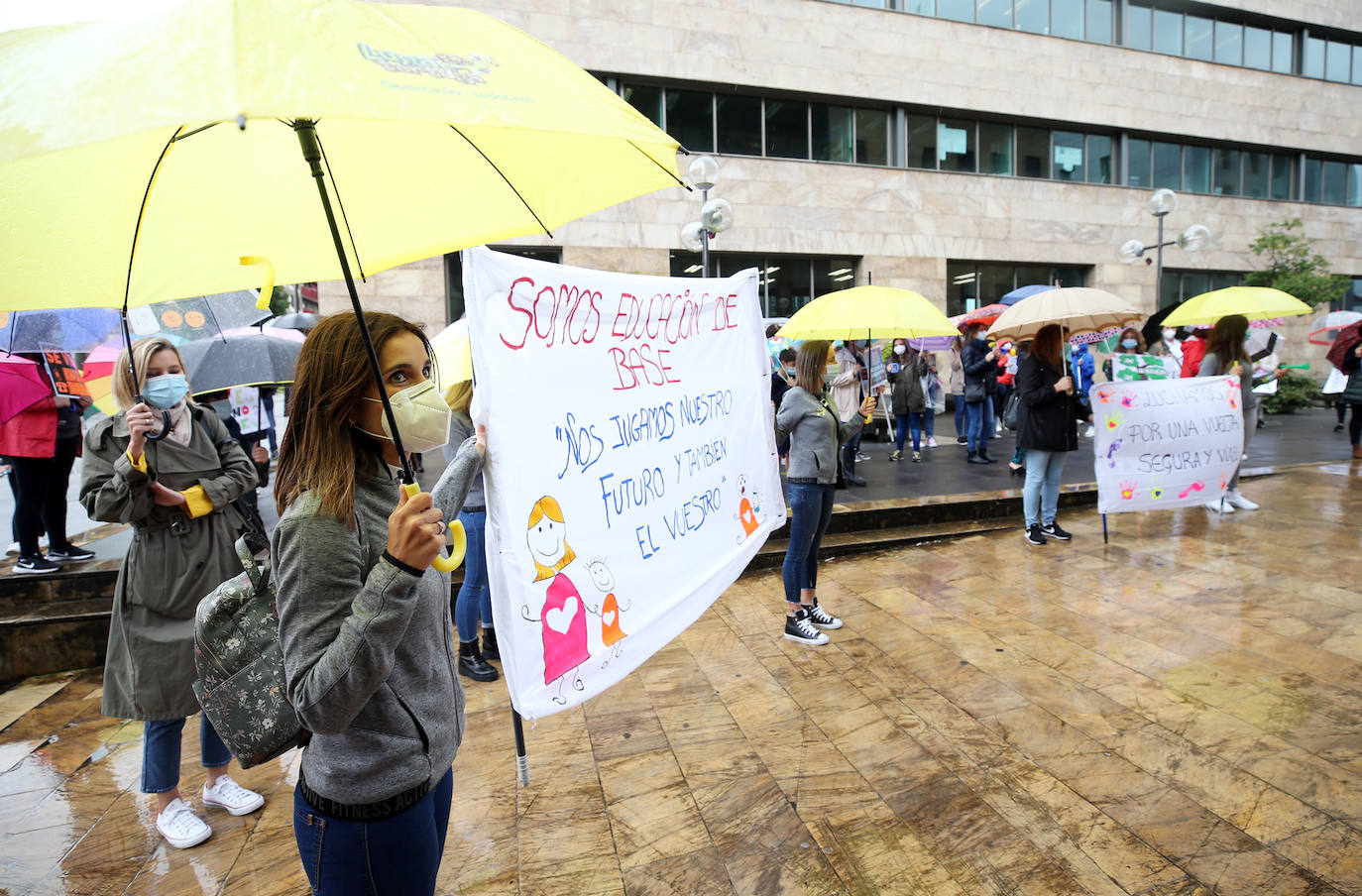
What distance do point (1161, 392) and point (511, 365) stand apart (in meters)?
6.40

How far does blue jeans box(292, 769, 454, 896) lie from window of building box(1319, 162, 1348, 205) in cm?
3374

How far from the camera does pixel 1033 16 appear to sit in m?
20.5

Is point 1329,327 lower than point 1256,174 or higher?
lower

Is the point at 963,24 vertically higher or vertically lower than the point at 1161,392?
higher

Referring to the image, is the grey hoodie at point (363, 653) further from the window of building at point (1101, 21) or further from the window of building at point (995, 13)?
the window of building at point (1101, 21)

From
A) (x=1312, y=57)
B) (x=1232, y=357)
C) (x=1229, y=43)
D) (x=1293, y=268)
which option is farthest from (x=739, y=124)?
(x=1312, y=57)

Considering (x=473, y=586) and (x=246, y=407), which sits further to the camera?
(x=246, y=407)

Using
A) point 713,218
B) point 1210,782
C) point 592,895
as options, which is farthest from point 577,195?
point 713,218

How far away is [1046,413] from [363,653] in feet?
20.3

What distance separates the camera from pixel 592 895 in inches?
98.6

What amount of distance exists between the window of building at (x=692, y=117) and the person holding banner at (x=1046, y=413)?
13.3 metres

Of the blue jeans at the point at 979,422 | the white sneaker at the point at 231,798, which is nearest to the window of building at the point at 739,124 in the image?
the blue jeans at the point at 979,422

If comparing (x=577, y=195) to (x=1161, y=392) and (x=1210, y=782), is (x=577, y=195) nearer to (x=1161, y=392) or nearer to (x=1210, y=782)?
(x=1210, y=782)

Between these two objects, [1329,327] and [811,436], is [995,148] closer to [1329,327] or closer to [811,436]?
[1329,327]
